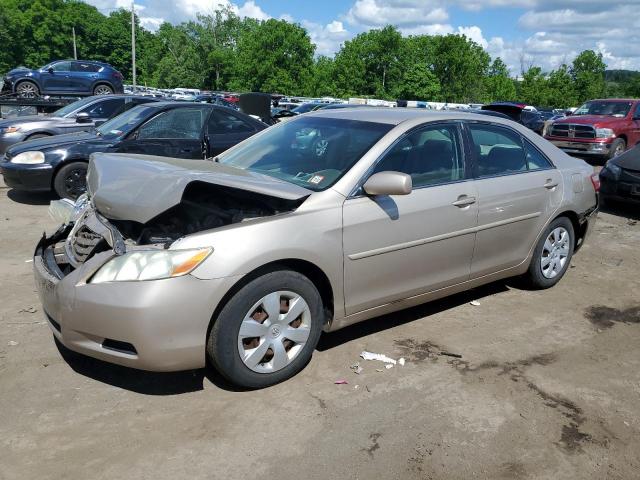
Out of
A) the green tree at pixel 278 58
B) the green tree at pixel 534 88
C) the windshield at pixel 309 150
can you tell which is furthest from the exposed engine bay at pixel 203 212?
the green tree at pixel 534 88

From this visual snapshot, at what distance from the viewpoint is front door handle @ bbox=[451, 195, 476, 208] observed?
4.15m

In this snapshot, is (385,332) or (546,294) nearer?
(385,332)

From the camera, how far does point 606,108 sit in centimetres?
1606

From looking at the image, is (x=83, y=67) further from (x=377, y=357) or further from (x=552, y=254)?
(x=377, y=357)

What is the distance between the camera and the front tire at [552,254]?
5059 millimetres

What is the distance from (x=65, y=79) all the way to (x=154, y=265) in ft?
69.1

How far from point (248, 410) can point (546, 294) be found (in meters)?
3.28

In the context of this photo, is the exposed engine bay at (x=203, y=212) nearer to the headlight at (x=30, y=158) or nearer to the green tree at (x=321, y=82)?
the headlight at (x=30, y=158)

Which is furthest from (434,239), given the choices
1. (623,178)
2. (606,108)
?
(606,108)

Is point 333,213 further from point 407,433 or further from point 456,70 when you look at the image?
point 456,70

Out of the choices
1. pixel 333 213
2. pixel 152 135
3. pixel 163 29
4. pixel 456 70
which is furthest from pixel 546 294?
pixel 163 29

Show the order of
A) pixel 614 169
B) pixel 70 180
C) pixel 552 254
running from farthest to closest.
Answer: pixel 614 169 < pixel 70 180 < pixel 552 254

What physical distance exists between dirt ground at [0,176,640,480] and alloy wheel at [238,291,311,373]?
0.20m

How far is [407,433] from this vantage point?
9.98ft
